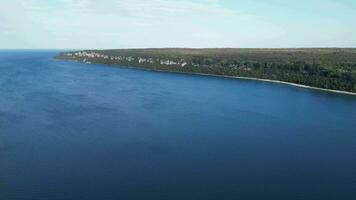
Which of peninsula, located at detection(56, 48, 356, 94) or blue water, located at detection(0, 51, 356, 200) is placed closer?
blue water, located at detection(0, 51, 356, 200)

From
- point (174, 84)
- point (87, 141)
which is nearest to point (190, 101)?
point (174, 84)

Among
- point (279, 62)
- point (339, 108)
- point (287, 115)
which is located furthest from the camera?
point (279, 62)

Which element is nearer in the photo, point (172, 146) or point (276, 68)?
point (172, 146)

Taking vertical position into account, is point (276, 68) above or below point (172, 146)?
above

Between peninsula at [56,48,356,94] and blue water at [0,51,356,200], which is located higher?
peninsula at [56,48,356,94]

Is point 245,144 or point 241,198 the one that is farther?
point 245,144

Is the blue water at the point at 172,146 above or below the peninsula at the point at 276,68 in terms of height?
below

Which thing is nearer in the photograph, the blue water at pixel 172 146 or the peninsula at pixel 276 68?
the blue water at pixel 172 146

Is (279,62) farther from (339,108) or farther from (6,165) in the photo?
(6,165)
